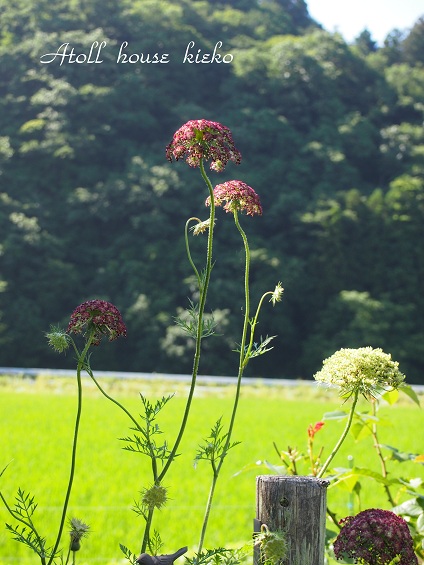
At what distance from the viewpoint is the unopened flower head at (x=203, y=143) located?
4.33 ft

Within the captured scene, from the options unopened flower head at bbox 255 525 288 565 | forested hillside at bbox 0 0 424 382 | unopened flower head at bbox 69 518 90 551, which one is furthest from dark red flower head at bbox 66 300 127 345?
forested hillside at bbox 0 0 424 382

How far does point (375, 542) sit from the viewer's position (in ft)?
4.58

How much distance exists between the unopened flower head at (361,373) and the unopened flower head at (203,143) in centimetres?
41

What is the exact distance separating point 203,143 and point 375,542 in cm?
76

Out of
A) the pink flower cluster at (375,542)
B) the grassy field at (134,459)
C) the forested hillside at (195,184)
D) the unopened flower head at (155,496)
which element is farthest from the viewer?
the forested hillside at (195,184)

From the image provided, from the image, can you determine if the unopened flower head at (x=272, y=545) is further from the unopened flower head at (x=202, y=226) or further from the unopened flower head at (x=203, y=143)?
the unopened flower head at (x=203, y=143)

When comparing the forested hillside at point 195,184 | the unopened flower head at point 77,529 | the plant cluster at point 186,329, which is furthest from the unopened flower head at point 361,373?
the forested hillside at point 195,184

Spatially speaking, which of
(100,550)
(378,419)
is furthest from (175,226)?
(378,419)

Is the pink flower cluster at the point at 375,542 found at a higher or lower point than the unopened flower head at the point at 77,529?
higher

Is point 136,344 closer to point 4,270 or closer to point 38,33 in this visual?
point 4,270

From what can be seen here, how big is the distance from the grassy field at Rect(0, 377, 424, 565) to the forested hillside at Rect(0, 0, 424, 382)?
32.4 feet

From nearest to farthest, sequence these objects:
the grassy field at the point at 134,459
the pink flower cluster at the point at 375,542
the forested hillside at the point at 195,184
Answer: the pink flower cluster at the point at 375,542
the grassy field at the point at 134,459
the forested hillside at the point at 195,184

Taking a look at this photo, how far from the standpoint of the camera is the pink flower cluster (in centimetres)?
140

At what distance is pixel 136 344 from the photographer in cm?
2155
